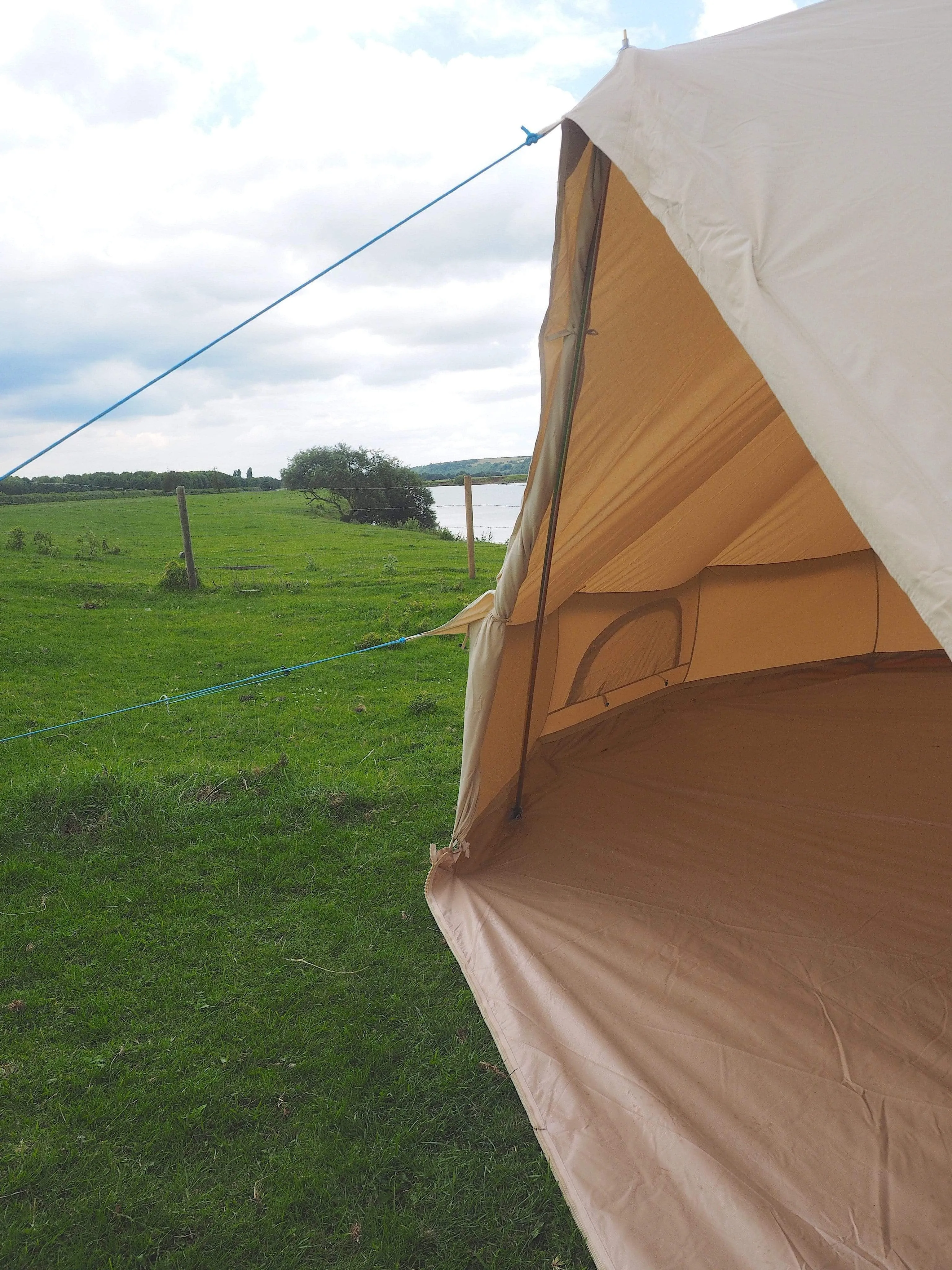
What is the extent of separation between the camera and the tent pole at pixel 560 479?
1.95 metres

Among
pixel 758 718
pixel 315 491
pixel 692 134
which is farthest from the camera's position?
pixel 315 491

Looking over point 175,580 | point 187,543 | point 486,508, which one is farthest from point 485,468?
point 175,580

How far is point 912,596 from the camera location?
1.07m

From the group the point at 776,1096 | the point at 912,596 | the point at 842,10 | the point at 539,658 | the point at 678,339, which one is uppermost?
the point at 842,10

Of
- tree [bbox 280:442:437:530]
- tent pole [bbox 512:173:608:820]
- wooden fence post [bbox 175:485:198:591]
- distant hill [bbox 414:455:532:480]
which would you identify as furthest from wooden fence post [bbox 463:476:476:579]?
tent pole [bbox 512:173:608:820]

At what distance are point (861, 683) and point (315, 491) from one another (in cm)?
1528

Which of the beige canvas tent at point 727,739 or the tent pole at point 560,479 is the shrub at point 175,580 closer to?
the beige canvas tent at point 727,739

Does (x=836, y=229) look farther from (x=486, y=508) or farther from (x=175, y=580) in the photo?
(x=486, y=508)

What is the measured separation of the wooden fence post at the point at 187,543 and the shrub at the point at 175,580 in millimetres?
46

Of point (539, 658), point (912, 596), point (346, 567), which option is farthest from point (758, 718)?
point (346, 567)

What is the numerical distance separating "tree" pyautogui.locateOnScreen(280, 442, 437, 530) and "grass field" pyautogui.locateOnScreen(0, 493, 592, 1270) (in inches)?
281

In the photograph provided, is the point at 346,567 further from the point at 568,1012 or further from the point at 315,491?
the point at 568,1012

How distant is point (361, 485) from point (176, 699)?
1725 centimetres

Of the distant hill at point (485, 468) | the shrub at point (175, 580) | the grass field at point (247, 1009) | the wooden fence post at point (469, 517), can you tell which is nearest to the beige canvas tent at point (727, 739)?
the grass field at point (247, 1009)
